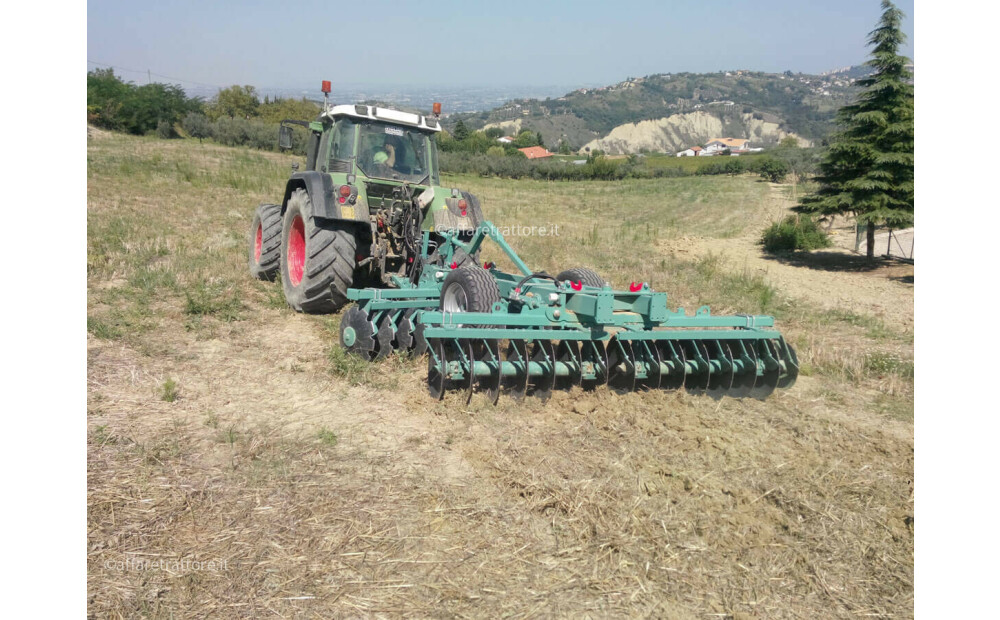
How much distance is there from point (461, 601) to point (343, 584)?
0.44 m

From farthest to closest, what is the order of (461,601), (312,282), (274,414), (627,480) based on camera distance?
(312,282)
(274,414)
(627,480)
(461,601)

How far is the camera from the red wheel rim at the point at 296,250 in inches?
266

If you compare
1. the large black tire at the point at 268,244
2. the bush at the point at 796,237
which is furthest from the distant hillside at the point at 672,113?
the large black tire at the point at 268,244

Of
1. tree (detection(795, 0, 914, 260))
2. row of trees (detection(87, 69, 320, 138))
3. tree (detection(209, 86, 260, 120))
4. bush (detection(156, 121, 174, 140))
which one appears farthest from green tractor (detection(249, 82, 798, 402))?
tree (detection(209, 86, 260, 120))

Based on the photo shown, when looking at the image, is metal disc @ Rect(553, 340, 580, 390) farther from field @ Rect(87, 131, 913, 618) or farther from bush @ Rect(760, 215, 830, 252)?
bush @ Rect(760, 215, 830, 252)

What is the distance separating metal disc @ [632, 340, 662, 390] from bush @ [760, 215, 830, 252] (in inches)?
466

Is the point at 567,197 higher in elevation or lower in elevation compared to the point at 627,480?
higher

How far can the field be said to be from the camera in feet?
7.88

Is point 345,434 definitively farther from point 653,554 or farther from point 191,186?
point 191,186

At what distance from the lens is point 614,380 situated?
4.48 m

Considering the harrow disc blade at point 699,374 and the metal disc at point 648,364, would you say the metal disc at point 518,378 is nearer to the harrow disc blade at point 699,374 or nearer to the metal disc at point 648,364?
the metal disc at point 648,364

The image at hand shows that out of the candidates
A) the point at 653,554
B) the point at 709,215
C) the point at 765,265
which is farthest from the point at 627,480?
the point at 709,215

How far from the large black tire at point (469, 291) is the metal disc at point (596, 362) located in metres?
0.74

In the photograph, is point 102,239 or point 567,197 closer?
point 102,239
